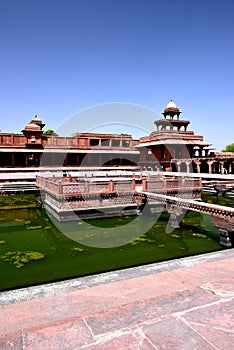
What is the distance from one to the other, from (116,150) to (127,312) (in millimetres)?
31728

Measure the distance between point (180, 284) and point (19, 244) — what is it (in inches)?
A: 293

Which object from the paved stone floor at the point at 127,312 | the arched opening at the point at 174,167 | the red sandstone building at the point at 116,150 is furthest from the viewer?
the arched opening at the point at 174,167

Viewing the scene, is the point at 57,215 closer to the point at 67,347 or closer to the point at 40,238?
the point at 40,238

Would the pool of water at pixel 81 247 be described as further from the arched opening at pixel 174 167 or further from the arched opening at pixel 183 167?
the arched opening at pixel 183 167

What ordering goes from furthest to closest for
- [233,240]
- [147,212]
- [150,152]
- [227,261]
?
[150,152] → [147,212] → [233,240] → [227,261]

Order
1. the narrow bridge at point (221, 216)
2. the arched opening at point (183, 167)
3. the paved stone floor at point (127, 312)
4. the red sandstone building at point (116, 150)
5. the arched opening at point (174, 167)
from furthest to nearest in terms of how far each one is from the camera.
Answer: the arched opening at point (183, 167) < the arched opening at point (174, 167) < the red sandstone building at point (116, 150) < the narrow bridge at point (221, 216) < the paved stone floor at point (127, 312)

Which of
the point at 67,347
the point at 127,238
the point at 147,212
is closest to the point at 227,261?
the point at 67,347

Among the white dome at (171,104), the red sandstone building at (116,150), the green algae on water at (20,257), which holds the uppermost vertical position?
the white dome at (171,104)

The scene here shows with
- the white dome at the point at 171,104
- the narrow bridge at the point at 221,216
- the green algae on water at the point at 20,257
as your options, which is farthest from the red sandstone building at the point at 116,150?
the green algae on water at the point at 20,257

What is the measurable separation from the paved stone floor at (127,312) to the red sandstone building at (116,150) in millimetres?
27518

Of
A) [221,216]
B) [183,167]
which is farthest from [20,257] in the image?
[183,167]

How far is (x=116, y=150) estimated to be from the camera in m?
34.2

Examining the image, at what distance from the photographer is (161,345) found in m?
2.27

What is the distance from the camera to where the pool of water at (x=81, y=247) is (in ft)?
23.2
